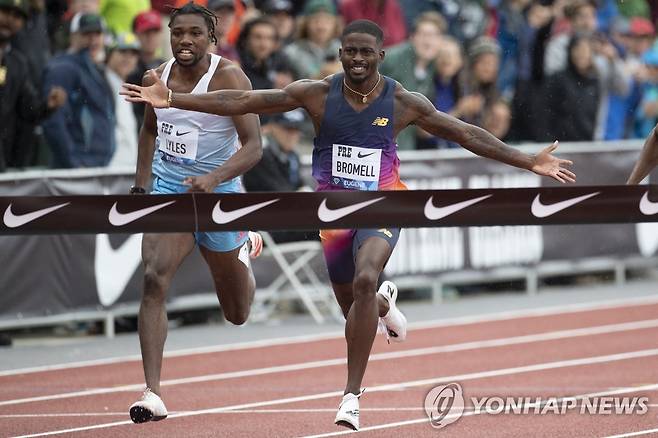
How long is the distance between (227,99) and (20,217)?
4.14ft

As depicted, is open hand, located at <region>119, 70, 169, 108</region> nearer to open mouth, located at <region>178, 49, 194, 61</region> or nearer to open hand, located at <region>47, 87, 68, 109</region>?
open mouth, located at <region>178, 49, 194, 61</region>

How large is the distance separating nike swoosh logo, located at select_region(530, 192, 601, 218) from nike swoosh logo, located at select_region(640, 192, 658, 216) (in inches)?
10.0

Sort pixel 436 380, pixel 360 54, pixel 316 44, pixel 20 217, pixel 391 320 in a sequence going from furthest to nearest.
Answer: pixel 316 44 → pixel 436 380 → pixel 391 320 → pixel 360 54 → pixel 20 217

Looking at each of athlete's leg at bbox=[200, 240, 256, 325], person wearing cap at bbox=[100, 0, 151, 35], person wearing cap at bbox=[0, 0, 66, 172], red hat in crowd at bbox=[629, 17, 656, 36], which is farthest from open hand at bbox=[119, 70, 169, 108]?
red hat in crowd at bbox=[629, 17, 656, 36]

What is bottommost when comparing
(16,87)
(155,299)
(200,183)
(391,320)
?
(391,320)

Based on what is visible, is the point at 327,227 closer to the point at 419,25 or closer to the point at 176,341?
the point at 176,341

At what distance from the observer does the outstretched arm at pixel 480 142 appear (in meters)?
7.14

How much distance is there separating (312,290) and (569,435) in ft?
17.9

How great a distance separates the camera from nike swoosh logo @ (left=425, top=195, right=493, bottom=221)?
6.67 metres

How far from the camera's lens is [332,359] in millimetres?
10922

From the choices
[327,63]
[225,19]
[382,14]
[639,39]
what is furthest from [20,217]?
[639,39]

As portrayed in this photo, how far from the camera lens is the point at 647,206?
673 cm

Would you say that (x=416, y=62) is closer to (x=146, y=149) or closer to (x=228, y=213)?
(x=146, y=149)

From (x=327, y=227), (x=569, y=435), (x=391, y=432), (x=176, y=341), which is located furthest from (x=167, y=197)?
(x=176, y=341)
